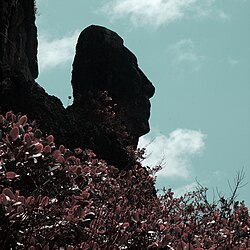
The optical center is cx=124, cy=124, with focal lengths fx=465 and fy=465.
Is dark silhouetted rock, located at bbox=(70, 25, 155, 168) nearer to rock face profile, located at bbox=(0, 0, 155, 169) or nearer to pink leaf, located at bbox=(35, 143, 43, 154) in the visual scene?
rock face profile, located at bbox=(0, 0, 155, 169)

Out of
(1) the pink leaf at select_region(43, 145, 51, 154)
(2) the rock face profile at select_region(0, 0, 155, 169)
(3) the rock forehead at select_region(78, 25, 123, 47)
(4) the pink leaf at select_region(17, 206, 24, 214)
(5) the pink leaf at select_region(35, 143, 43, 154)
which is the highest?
(3) the rock forehead at select_region(78, 25, 123, 47)


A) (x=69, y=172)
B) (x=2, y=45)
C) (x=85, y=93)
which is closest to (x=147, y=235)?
(x=69, y=172)

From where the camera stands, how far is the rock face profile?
1503 centimetres

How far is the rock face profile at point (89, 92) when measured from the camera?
1503 cm

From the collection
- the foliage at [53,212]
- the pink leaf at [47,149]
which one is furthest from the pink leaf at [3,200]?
the pink leaf at [47,149]

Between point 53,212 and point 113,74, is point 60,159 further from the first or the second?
point 113,74

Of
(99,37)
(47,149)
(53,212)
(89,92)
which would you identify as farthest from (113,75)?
(53,212)

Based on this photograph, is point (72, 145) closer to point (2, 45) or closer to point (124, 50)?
point (2, 45)

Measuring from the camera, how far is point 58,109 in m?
16.8

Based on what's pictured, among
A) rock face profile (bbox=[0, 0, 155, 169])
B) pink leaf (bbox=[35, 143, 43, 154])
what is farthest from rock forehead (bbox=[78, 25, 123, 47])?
pink leaf (bbox=[35, 143, 43, 154])

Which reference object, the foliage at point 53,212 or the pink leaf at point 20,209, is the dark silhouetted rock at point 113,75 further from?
the pink leaf at point 20,209

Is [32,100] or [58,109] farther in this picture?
[58,109]

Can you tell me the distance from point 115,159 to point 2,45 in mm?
6489

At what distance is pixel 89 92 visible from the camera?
2514cm
